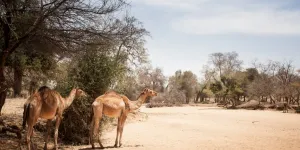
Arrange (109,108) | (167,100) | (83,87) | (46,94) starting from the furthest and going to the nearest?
1. (167,100)
2. (83,87)
3. (109,108)
4. (46,94)

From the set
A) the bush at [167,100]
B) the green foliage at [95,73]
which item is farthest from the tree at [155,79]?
the green foliage at [95,73]

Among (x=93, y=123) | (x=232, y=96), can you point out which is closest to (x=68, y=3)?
(x=93, y=123)

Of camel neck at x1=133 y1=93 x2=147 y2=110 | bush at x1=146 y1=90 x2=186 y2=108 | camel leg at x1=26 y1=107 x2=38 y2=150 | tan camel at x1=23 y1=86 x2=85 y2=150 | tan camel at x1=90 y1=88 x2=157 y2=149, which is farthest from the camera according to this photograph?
bush at x1=146 y1=90 x2=186 y2=108

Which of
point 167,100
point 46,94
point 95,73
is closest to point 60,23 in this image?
point 46,94

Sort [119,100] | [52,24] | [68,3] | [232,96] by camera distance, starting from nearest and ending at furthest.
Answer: [68,3] → [52,24] → [119,100] → [232,96]

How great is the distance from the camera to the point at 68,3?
891 centimetres

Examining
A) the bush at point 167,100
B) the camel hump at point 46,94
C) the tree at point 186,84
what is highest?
the tree at point 186,84

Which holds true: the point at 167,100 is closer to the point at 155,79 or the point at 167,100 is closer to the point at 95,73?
the point at 155,79

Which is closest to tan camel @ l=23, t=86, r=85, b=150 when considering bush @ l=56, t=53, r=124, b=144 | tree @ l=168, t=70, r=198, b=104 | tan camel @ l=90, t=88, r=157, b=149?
tan camel @ l=90, t=88, r=157, b=149

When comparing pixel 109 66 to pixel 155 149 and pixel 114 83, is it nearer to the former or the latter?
pixel 114 83

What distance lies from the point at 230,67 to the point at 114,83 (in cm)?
8238

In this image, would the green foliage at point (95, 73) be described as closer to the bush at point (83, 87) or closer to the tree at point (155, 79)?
the bush at point (83, 87)

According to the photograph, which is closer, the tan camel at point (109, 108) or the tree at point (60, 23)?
the tree at point (60, 23)

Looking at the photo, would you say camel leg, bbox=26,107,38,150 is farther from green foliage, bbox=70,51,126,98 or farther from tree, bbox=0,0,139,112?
green foliage, bbox=70,51,126,98
